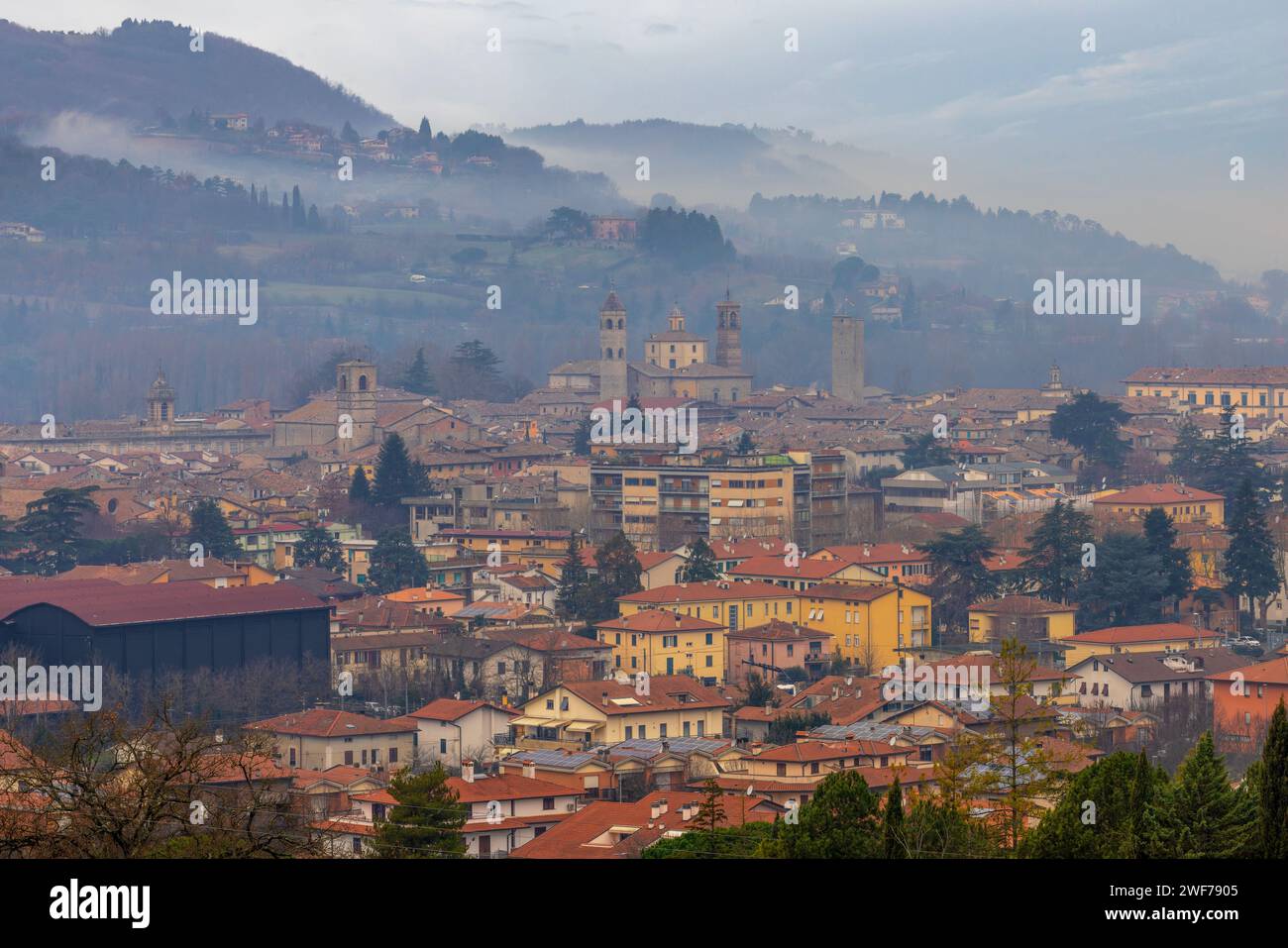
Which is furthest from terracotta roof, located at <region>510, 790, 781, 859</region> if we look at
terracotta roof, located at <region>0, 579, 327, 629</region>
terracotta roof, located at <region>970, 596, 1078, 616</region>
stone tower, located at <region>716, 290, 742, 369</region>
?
stone tower, located at <region>716, 290, 742, 369</region>

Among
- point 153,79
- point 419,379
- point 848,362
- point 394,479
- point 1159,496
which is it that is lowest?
point 1159,496

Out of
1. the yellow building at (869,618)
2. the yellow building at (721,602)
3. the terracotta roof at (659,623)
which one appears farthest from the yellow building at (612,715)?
the yellow building at (721,602)

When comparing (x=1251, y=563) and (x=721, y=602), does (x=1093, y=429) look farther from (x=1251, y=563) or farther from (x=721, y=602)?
(x=721, y=602)

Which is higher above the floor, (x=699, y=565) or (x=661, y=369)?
(x=661, y=369)

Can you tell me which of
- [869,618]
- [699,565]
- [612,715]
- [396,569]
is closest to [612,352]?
[396,569]

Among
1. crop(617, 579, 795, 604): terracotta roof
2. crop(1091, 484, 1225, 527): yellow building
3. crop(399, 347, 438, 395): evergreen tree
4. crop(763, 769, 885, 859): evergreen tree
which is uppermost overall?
crop(399, 347, 438, 395): evergreen tree

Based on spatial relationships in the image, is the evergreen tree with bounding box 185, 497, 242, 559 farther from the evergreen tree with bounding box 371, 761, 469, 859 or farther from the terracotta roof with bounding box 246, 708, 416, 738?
the evergreen tree with bounding box 371, 761, 469, 859

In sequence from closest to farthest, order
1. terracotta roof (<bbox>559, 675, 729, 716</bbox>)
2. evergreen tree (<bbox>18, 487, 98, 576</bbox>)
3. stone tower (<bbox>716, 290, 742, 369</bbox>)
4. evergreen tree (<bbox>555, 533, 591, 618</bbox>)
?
1. terracotta roof (<bbox>559, 675, 729, 716</bbox>)
2. evergreen tree (<bbox>555, 533, 591, 618</bbox>)
3. evergreen tree (<bbox>18, 487, 98, 576</bbox>)
4. stone tower (<bbox>716, 290, 742, 369</bbox>)
